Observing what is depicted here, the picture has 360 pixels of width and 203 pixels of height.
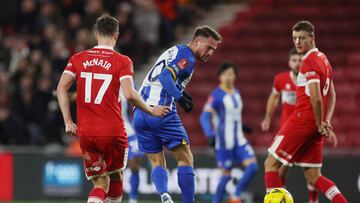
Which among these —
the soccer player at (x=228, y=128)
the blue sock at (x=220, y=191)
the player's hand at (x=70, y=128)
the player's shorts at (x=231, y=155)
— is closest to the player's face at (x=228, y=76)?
the soccer player at (x=228, y=128)

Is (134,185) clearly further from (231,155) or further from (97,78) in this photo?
(97,78)

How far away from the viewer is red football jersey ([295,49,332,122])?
36.3ft

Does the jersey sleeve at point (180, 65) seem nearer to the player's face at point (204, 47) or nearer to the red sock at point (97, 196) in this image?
the player's face at point (204, 47)

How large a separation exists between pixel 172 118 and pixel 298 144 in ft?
4.98

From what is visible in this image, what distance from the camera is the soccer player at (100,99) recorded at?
10.0 meters

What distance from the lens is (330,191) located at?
37.4 ft

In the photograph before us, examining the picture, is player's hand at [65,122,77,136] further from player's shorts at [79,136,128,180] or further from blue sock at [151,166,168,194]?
blue sock at [151,166,168,194]

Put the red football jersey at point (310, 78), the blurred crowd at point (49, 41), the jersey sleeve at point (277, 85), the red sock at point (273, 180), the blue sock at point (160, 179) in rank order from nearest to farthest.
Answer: the blue sock at point (160, 179), the red football jersey at point (310, 78), the red sock at point (273, 180), the jersey sleeve at point (277, 85), the blurred crowd at point (49, 41)

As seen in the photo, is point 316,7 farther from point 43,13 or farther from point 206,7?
point 43,13

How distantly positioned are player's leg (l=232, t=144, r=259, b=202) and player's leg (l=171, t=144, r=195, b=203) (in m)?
3.78

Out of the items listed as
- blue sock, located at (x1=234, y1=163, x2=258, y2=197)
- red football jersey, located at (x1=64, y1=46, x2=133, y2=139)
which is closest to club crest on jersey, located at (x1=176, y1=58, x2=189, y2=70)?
red football jersey, located at (x1=64, y1=46, x2=133, y2=139)

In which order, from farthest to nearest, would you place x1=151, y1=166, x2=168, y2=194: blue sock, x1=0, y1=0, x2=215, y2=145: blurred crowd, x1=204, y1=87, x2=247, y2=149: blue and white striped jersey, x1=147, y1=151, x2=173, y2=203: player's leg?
x1=0, y1=0, x2=215, y2=145: blurred crowd, x1=204, y1=87, x2=247, y2=149: blue and white striped jersey, x1=151, y1=166, x2=168, y2=194: blue sock, x1=147, y1=151, x2=173, y2=203: player's leg

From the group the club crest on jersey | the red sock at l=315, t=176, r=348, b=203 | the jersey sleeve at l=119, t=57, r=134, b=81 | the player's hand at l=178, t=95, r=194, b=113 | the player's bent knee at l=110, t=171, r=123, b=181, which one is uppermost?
the club crest on jersey

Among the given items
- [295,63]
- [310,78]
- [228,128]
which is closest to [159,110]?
[310,78]
